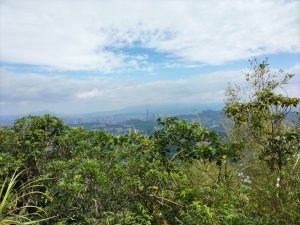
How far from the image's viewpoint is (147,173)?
6961 millimetres

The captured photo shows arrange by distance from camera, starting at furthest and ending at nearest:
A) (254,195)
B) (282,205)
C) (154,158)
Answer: (154,158) < (254,195) < (282,205)

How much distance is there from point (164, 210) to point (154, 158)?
1.19m

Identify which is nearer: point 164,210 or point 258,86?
point 164,210

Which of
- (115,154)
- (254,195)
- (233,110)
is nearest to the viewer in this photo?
(254,195)

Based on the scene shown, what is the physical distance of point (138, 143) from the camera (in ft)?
26.1

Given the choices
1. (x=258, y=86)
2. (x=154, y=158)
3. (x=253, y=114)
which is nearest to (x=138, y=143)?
(x=154, y=158)

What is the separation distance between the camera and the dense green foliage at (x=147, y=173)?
6.20m

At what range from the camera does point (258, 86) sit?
8.51 meters

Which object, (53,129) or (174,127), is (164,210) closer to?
(174,127)

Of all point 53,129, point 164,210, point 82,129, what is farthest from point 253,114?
point 53,129

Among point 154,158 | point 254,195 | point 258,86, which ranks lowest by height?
point 254,195

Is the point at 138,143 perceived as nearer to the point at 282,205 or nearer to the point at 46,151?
the point at 46,151

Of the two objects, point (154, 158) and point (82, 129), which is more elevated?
point (82, 129)

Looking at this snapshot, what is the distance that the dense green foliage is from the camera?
20.3 feet
